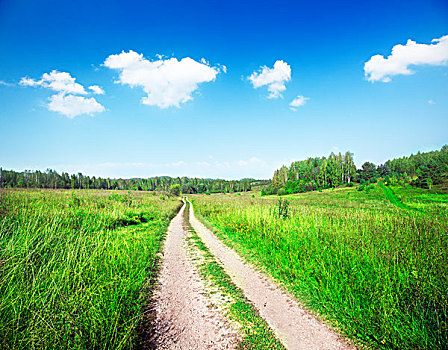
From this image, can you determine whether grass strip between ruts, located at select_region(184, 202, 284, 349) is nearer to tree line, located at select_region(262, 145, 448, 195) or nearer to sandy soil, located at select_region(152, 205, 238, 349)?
sandy soil, located at select_region(152, 205, 238, 349)

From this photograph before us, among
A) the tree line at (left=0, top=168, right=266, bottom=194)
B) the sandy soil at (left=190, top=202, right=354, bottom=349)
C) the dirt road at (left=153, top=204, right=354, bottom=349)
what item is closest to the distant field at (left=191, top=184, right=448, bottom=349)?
the sandy soil at (left=190, top=202, right=354, bottom=349)

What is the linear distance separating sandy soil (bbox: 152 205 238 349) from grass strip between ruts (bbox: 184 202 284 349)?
0.63 ft

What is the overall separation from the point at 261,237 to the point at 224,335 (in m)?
5.99

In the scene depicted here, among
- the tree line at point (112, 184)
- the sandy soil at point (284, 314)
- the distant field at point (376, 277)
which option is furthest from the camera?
the tree line at point (112, 184)

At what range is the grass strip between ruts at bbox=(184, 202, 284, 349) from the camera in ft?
11.0

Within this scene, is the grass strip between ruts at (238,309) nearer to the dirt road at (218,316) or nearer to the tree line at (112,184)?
the dirt road at (218,316)

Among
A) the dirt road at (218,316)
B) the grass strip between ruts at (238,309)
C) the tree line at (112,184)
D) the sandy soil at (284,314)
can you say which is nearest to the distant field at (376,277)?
the sandy soil at (284,314)

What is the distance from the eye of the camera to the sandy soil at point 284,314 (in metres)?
3.34

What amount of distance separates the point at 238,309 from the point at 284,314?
Result: 93 cm

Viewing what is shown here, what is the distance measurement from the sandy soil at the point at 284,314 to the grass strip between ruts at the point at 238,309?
15 centimetres

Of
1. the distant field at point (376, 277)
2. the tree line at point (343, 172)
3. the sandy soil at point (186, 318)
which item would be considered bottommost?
the sandy soil at point (186, 318)

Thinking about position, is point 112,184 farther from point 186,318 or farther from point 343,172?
point 186,318

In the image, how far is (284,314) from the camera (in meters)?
4.11

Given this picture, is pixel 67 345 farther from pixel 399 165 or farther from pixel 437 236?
pixel 399 165
